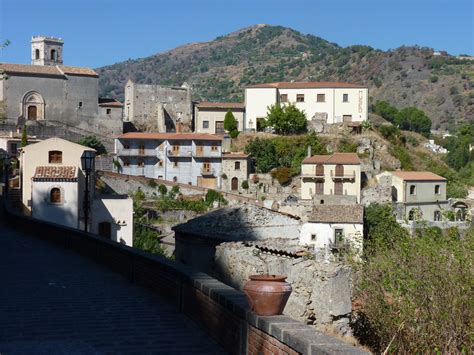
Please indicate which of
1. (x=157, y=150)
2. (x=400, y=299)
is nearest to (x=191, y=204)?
(x=157, y=150)

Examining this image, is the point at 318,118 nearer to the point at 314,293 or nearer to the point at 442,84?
the point at 314,293

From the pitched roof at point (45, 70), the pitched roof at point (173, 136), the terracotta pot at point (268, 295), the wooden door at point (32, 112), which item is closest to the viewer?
the terracotta pot at point (268, 295)

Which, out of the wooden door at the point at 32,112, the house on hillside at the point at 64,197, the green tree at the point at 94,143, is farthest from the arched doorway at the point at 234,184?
the house on hillside at the point at 64,197

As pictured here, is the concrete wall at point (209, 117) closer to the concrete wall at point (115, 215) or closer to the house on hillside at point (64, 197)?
the house on hillside at point (64, 197)

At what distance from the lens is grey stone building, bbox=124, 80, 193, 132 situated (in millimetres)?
88375

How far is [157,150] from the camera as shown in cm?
7856

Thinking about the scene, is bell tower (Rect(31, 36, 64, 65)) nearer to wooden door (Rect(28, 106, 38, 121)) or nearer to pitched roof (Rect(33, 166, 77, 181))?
wooden door (Rect(28, 106, 38, 121))

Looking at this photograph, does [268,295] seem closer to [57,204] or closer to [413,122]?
[57,204]

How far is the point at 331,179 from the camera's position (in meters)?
71.6

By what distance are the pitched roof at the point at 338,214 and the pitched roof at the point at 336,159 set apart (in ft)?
44.0

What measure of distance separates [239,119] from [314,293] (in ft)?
243

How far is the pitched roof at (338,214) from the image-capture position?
2195 inches

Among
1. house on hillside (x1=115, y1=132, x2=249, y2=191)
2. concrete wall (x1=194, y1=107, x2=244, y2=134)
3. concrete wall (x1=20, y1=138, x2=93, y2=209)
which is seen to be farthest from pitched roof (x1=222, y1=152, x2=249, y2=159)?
concrete wall (x1=20, y1=138, x2=93, y2=209)

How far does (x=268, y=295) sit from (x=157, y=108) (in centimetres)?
8225
